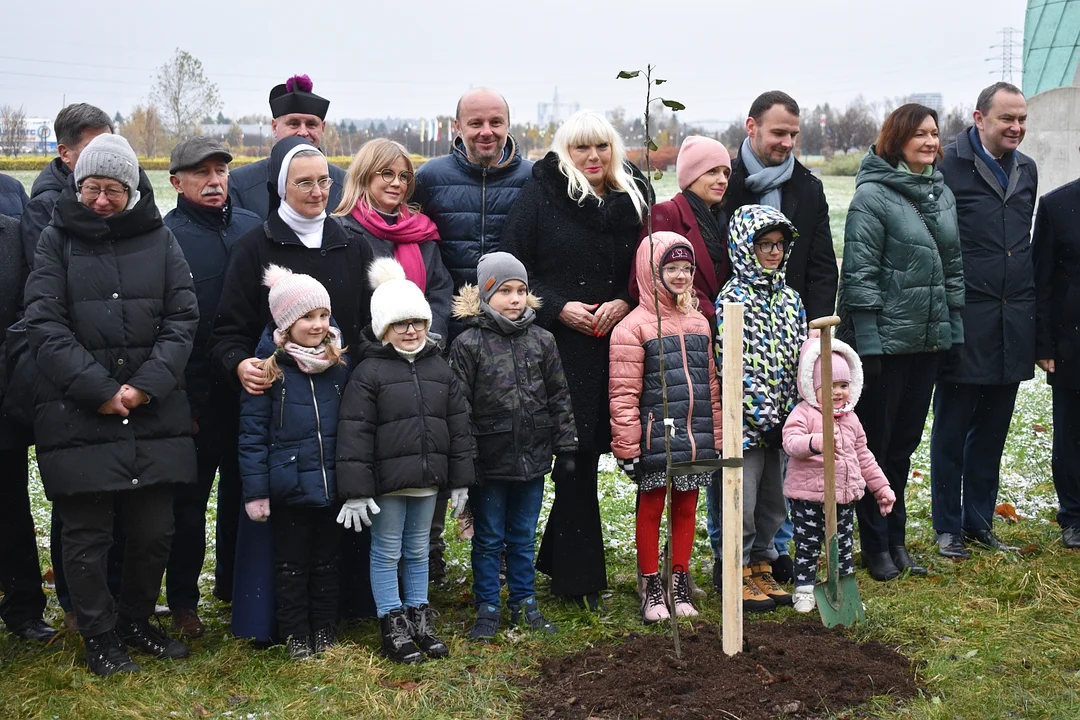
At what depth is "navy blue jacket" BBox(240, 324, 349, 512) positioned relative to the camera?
189 inches

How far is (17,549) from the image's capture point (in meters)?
5.22

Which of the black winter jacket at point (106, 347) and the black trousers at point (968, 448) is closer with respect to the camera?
the black winter jacket at point (106, 347)

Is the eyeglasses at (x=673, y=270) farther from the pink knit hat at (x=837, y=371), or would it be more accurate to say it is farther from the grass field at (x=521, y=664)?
the grass field at (x=521, y=664)

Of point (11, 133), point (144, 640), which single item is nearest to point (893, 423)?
point (144, 640)

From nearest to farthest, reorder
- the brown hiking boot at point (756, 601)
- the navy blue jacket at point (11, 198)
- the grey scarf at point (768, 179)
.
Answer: the navy blue jacket at point (11, 198) → the brown hiking boot at point (756, 601) → the grey scarf at point (768, 179)

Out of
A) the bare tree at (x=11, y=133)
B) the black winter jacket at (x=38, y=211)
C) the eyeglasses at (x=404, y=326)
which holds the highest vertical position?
the bare tree at (x=11, y=133)

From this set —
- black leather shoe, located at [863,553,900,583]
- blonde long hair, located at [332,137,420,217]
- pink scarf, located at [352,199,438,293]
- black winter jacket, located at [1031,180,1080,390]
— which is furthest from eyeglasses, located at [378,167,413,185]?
black winter jacket, located at [1031,180,1080,390]

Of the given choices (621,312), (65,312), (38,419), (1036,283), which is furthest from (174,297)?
(1036,283)

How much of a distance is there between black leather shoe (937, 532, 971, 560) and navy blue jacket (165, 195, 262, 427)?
4.24 meters

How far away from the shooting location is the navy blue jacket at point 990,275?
634 centimetres

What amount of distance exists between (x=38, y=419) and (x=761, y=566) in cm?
→ 368

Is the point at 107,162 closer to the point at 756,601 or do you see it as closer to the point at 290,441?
the point at 290,441

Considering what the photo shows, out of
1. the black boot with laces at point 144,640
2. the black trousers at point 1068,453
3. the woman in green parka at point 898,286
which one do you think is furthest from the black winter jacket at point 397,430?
the black trousers at point 1068,453

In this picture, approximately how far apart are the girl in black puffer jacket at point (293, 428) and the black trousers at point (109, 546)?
423 millimetres
